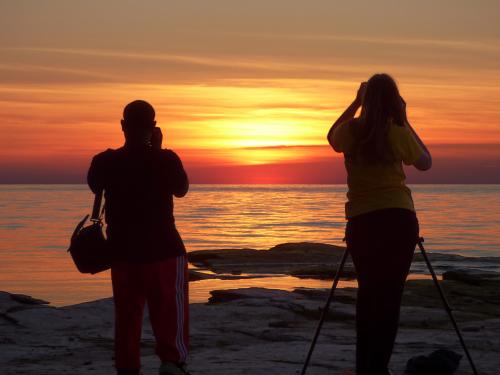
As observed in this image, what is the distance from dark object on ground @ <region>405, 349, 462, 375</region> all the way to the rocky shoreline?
15 centimetres

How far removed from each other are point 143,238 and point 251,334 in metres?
4.30

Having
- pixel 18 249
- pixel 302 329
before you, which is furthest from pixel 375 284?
pixel 18 249

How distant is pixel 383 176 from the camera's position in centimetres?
629

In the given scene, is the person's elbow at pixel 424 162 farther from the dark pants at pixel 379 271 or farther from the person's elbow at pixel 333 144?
the person's elbow at pixel 333 144

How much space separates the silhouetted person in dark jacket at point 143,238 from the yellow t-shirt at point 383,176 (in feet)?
3.97

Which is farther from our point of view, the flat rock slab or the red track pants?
the flat rock slab

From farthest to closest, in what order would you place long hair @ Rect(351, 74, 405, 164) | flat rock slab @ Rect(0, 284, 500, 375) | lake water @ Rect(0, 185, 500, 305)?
1. lake water @ Rect(0, 185, 500, 305)
2. flat rock slab @ Rect(0, 284, 500, 375)
3. long hair @ Rect(351, 74, 405, 164)

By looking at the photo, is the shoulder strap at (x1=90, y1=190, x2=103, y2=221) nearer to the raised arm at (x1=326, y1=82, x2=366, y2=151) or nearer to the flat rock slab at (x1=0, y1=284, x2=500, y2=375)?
the raised arm at (x1=326, y1=82, x2=366, y2=151)

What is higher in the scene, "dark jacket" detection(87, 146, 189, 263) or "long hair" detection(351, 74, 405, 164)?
"long hair" detection(351, 74, 405, 164)

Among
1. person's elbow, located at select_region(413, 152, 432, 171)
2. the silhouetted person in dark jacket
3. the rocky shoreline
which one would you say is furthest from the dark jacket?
the rocky shoreline

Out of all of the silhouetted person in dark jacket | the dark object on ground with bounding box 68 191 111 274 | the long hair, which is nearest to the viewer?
the long hair

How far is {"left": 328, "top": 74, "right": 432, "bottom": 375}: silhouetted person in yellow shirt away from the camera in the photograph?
6.26 meters

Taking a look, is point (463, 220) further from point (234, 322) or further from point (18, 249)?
point (234, 322)

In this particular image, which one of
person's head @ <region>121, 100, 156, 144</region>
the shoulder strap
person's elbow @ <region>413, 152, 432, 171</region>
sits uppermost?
person's head @ <region>121, 100, 156, 144</region>
